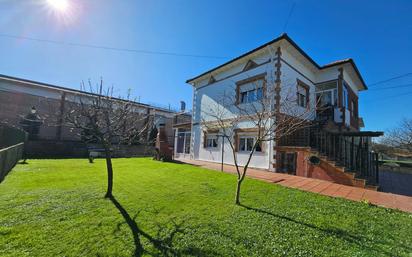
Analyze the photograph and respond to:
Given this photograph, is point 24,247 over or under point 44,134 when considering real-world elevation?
under

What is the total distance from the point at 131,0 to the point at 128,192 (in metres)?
8.04

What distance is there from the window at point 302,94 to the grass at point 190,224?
26.3 ft

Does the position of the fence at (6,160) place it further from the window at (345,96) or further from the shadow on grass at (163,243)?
the window at (345,96)

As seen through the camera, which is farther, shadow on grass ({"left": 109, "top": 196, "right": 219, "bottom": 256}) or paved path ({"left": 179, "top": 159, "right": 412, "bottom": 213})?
→ paved path ({"left": 179, "top": 159, "right": 412, "bottom": 213})

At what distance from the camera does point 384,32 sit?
10672 millimetres

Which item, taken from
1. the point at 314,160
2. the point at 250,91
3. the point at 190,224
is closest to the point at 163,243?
the point at 190,224

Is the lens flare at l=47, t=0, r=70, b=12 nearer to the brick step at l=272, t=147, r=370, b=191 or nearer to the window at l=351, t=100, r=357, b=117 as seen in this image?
the brick step at l=272, t=147, r=370, b=191

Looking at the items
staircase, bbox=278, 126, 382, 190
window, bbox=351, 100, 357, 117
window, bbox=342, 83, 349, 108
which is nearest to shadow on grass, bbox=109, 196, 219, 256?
staircase, bbox=278, 126, 382, 190

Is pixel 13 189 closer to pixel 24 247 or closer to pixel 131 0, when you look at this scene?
pixel 24 247

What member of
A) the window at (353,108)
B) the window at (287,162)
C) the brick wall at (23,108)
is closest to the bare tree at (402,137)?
the window at (353,108)

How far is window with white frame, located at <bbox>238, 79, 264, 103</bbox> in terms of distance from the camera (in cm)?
1127

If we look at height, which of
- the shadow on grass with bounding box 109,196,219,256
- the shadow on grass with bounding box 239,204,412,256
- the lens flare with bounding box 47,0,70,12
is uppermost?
the lens flare with bounding box 47,0,70,12

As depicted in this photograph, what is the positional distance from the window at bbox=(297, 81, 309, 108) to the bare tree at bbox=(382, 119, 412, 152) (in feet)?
68.7

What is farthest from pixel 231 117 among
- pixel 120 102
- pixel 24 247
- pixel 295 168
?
pixel 24 247
